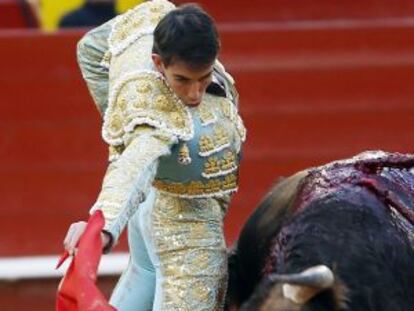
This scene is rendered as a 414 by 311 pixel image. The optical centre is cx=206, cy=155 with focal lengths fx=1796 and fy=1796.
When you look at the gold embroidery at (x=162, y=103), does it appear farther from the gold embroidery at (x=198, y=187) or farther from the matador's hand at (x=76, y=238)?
A: the matador's hand at (x=76, y=238)

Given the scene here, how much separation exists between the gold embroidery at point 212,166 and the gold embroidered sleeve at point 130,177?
6.6 inches

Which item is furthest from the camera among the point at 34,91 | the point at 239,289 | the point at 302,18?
the point at 302,18

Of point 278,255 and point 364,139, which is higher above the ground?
point 278,255

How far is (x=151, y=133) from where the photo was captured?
4156mm

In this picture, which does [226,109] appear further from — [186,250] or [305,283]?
[305,283]

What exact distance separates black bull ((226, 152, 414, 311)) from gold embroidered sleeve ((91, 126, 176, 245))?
1.10 ft

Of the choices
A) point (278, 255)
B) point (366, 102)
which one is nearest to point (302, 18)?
point (366, 102)

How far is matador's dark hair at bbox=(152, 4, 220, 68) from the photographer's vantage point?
409 cm

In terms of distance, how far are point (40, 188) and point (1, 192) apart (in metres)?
0.15

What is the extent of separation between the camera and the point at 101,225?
3.91 m

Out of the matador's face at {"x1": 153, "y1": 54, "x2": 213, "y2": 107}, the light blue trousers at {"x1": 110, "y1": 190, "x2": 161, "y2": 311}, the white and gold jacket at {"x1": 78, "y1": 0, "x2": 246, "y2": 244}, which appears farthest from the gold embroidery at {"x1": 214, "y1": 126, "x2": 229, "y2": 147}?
the light blue trousers at {"x1": 110, "y1": 190, "x2": 161, "y2": 311}

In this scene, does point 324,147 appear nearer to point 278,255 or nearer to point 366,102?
point 366,102

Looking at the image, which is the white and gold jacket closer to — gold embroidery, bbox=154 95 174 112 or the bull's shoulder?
gold embroidery, bbox=154 95 174 112

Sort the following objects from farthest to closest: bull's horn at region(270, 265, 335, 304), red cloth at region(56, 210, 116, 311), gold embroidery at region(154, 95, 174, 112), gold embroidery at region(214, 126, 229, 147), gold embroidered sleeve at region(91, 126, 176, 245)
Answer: gold embroidery at region(214, 126, 229, 147) < gold embroidery at region(154, 95, 174, 112) < gold embroidered sleeve at region(91, 126, 176, 245) < red cloth at region(56, 210, 116, 311) < bull's horn at region(270, 265, 335, 304)
